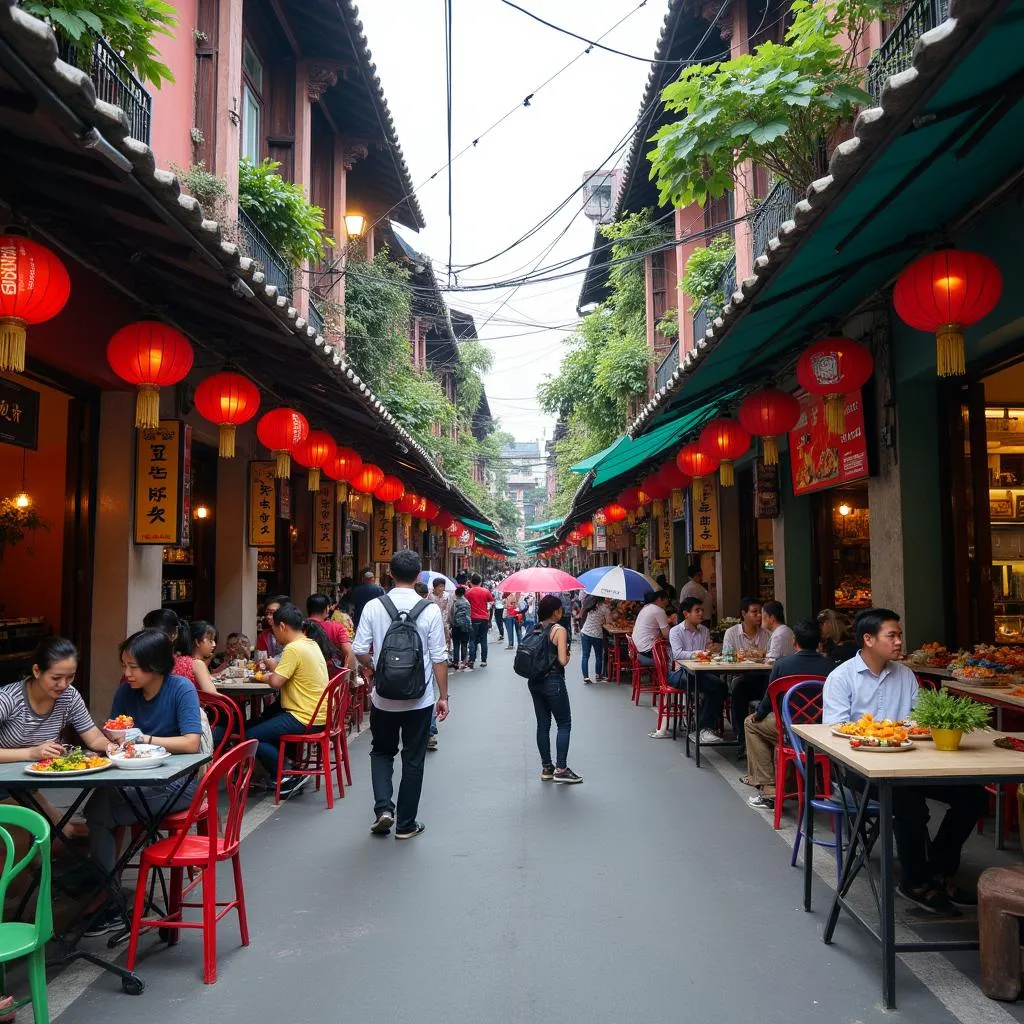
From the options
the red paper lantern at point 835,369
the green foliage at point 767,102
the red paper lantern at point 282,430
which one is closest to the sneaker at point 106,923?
the red paper lantern at point 282,430

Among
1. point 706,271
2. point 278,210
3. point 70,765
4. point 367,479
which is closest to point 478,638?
point 367,479

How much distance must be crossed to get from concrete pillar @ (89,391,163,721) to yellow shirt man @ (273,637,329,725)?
1.70m

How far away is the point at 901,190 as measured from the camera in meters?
4.61

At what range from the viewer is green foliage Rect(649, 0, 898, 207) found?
7.55 meters

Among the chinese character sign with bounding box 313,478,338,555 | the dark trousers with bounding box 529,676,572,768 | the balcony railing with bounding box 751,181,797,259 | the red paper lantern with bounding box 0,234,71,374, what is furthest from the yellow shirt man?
the chinese character sign with bounding box 313,478,338,555

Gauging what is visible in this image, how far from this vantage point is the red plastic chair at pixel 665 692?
9562 millimetres

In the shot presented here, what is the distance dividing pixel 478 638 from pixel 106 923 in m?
14.9

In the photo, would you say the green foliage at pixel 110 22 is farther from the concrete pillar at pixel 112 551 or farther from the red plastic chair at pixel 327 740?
the red plastic chair at pixel 327 740

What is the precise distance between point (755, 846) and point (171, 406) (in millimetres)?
6572

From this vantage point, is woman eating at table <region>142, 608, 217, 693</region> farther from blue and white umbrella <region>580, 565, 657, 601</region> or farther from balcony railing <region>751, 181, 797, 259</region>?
blue and white umbrella <region>580, 565, 657, 601</region>

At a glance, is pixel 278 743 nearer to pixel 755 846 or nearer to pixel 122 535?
pixel 122 535

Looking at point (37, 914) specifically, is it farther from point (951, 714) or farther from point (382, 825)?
point (951, 714)

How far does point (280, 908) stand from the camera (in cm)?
475

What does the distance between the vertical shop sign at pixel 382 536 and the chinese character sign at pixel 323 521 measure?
11.6 feet
